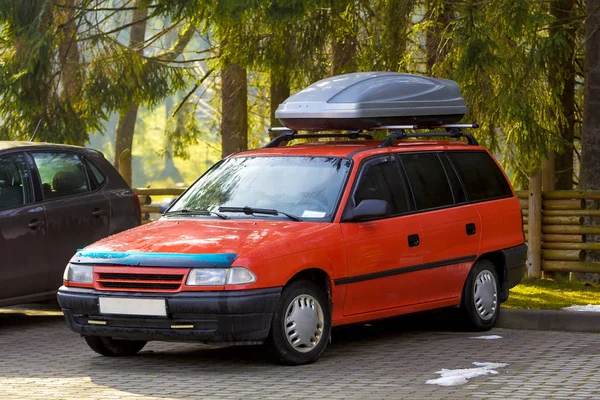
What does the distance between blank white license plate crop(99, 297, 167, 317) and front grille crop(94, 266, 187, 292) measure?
0.09 meters

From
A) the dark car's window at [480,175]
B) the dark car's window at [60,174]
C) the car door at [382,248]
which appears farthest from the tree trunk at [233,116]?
the car door at [382,248]

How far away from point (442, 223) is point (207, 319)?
276cm

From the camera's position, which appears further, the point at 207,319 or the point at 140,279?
the point at 140,279

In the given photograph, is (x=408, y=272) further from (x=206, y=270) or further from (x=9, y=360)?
(x=9, y=360)

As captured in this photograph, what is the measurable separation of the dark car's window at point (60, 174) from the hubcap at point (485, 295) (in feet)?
13.4

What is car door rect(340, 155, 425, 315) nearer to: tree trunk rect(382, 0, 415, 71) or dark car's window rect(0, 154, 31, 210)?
dark car's window rect(0, 154, 31, 210)

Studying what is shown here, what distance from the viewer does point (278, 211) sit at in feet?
30.7

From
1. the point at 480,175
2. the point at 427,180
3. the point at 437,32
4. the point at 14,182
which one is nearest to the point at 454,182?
the point at 427,180

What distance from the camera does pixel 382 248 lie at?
31.4ft

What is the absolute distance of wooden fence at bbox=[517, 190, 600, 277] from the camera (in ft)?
47.5

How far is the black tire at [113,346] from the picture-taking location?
9.33m

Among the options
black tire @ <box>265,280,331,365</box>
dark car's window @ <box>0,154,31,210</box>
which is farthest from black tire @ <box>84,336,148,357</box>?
dark car's window @ <box>0,154,31,210</box>

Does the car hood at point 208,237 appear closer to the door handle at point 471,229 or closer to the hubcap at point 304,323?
the hubcap at point 304,323

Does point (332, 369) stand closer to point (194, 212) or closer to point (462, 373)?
point (462, 373)
